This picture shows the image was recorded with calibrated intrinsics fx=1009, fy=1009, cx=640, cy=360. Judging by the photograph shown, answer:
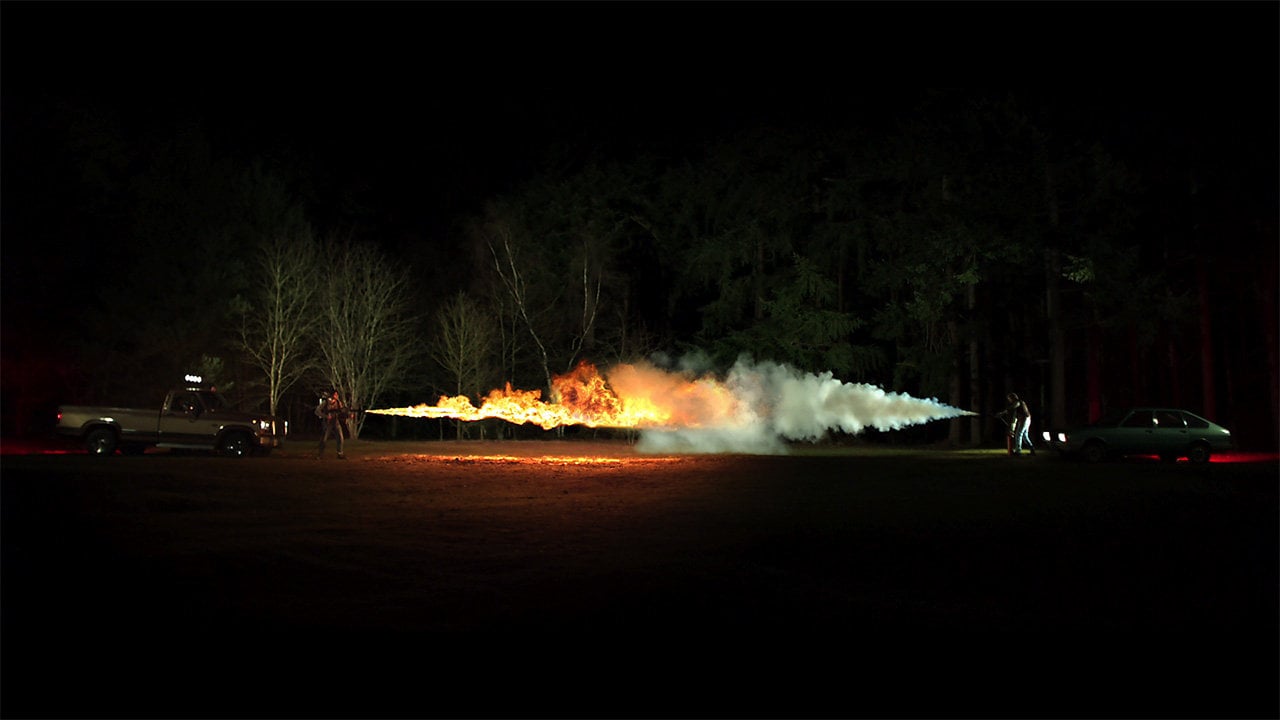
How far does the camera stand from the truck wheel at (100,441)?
2725cm

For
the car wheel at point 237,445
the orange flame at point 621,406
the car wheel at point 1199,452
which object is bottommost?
the car wheel at point 1199,452

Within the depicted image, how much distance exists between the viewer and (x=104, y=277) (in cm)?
4219

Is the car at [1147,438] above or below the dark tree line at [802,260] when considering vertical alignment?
below

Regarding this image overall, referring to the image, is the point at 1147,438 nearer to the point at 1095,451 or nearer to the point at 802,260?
the point at 1095,451

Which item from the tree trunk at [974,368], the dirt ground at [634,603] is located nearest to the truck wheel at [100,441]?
the dirt ground at [634,603]

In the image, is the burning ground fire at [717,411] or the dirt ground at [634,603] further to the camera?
the burning ground fire at [717,411]

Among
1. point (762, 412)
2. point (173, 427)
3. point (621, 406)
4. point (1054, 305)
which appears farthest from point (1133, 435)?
point (173, 427)

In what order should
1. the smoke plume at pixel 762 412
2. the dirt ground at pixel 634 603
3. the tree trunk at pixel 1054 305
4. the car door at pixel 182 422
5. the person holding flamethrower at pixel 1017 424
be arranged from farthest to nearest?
the tree trunk at pixel 1054 305 → the smoke plume at pixel 762 412 → the person holding flamethrower at pixel 1017 424 → the car door at pixel 182 422 → the dirt ground at pixel 634 603

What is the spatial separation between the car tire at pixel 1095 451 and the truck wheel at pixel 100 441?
27.1 meters

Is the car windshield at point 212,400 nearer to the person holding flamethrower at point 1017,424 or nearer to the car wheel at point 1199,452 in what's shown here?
the person holding flamethrower at point 1017,424

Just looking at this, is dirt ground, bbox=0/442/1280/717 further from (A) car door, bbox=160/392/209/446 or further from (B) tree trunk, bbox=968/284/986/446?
(B) tree trunk, bbox=968/284/986/446

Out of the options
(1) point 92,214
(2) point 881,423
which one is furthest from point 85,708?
(1) point 92,214

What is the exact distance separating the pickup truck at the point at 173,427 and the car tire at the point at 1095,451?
23347 millimetres

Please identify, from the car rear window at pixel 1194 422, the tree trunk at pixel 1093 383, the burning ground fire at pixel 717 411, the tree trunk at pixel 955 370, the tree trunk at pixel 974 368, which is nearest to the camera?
the car rear window at pixel 1194 422
